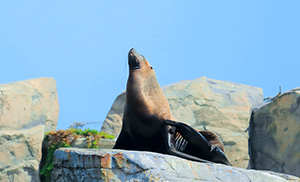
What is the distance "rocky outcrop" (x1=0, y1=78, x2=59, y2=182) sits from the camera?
844 cm

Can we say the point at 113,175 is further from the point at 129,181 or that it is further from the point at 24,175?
the point at 24,175

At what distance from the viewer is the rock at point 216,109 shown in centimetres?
891

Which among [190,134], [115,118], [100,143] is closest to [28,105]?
[100,143]

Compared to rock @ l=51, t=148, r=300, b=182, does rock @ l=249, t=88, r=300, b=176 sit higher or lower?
lower

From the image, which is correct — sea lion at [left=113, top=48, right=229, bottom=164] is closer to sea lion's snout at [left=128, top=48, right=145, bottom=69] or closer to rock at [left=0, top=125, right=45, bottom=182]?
sea lion's snout at [left=128, top=48, right=145, bottom=69]

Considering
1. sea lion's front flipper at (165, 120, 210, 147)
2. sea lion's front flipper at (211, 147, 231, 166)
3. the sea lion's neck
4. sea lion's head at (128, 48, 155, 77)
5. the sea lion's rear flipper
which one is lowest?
sea lion's front flipper at (211, 147, 231, 166)

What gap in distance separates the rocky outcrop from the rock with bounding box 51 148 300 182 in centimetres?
594

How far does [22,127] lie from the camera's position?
882cm

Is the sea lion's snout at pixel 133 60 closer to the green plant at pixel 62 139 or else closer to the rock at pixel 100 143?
the rock at pixel 100 143

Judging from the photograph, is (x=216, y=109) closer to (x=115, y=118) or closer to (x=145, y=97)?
(x=115, y=118)

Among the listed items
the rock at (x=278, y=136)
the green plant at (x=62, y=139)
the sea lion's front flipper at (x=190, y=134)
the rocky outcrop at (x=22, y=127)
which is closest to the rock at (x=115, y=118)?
the green plant at (x=62, y=139)

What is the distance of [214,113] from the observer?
9.35m

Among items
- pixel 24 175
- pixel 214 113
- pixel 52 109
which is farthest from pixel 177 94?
pixel 24 175

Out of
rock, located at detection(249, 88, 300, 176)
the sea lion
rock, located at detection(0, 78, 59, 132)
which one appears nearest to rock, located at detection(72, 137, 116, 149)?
rock, located at detection(0, 78, 59, 132)
